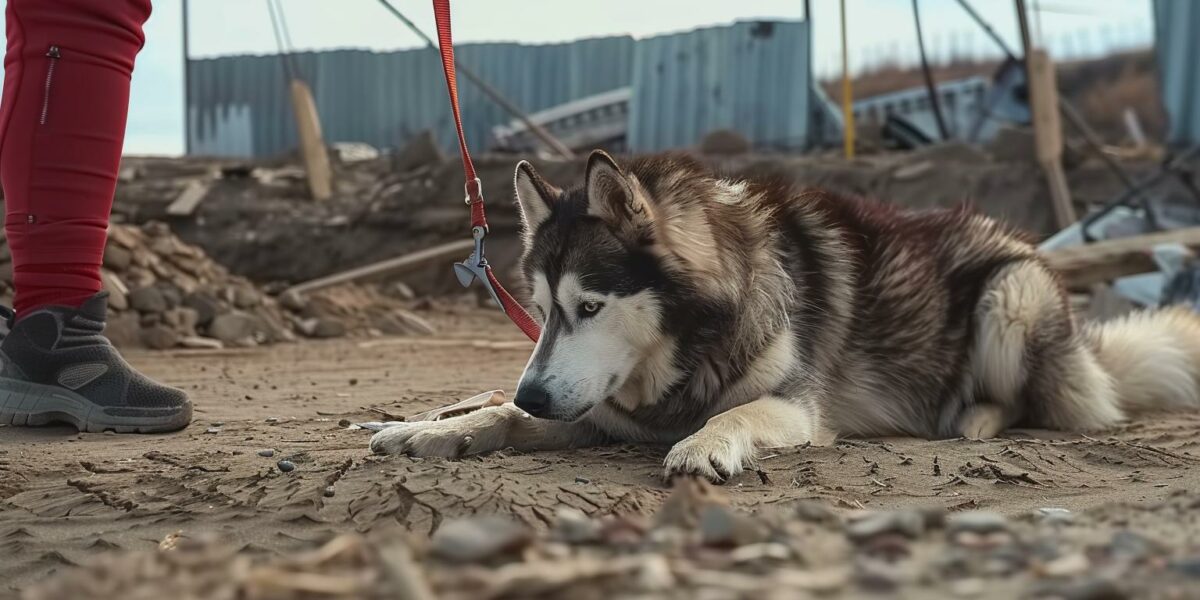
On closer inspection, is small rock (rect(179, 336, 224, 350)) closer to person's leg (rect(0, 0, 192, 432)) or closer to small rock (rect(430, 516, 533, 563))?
person's leg (rect(0, 0, 192, 432))

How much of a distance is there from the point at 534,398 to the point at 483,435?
Result: 342 mm

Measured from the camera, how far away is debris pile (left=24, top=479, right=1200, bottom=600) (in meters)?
1.21

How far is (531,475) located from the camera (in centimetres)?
282

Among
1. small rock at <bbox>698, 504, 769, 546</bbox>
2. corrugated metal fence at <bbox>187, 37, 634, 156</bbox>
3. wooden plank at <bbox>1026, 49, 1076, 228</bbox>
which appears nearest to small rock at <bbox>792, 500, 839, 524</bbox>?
small rock at <bbox>698, 504, 769, 546</bbox>

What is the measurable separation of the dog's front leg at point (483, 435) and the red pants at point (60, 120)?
44.6 inches

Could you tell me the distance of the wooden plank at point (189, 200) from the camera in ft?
36.0

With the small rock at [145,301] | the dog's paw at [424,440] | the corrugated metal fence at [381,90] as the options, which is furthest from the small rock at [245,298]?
the corrugated metal fence at [381,90]

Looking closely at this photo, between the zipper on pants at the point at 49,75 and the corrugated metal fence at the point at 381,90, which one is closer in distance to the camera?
the zipper on pants at the point at 49,75

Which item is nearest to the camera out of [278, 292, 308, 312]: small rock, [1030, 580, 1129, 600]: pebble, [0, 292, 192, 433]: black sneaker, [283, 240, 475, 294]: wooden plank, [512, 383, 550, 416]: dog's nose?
[1030, 580, 1129, 600]: pebble

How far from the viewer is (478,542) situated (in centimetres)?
129

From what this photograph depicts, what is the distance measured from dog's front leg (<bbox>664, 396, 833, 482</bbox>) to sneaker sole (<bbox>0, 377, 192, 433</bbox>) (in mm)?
1834

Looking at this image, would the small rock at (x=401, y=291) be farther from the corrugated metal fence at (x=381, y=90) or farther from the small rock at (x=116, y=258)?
the corrugated metal fence at (x=381, y=90)

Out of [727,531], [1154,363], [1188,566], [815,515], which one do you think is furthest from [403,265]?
[1188,566]

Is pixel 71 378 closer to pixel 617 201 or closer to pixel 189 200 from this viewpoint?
pixel 617 201
